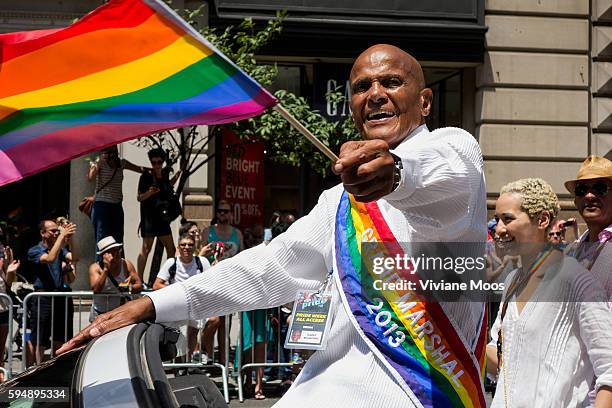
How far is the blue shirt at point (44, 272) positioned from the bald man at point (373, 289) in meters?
7.19

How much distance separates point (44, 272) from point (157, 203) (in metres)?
1.72

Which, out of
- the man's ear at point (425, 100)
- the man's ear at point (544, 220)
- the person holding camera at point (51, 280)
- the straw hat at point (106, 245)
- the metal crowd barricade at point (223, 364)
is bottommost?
the metal crowd barricade at point (223, 364)

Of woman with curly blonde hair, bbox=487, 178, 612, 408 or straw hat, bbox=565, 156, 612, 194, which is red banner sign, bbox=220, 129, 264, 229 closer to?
straw hat, bbox=565, 156, 612, 194

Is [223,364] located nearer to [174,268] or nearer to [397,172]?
[174,268]

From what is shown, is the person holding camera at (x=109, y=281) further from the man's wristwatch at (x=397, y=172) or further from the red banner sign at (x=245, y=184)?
the man's wristwatch at (x=397, y=172)

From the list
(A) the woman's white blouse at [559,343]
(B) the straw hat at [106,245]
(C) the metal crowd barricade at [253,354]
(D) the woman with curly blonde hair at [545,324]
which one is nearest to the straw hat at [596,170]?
(D) the woman with curly blonde hair at [545,324]

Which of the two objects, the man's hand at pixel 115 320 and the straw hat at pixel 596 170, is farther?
the straw hat at pixel 596 170

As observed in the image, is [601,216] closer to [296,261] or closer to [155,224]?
[296,261]

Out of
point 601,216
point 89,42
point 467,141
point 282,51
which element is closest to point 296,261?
point 467,141

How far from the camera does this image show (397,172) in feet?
7.45

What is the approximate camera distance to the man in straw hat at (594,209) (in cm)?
480

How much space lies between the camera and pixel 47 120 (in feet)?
13.3

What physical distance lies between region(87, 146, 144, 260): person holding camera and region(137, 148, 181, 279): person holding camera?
345mm

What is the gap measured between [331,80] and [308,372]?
→ 517 inches
